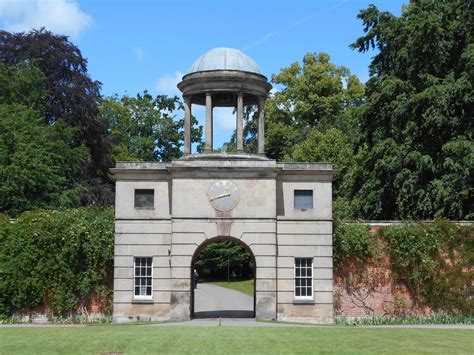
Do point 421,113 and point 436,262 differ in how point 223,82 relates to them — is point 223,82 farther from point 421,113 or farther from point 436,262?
point 421,113

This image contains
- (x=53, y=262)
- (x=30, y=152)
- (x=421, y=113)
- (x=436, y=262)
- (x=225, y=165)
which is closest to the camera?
(x=225, y=165)

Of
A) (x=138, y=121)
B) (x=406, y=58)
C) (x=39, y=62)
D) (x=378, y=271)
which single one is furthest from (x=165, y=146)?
(x=378, y=271)

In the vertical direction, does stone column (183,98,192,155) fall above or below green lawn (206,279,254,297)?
above

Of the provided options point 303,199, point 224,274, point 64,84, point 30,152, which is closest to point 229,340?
point 303,199

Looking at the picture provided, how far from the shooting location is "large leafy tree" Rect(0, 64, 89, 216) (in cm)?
4203

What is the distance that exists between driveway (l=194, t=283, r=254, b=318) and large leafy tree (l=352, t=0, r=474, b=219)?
8.89 metres

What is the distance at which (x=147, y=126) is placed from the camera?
7069 cm

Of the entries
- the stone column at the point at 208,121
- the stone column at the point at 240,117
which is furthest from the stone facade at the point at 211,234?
the stone column at the point at 240,117

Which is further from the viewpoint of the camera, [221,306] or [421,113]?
[221,306]

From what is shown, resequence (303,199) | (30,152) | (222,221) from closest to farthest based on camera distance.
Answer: (222,221), (303,199), (30,152)

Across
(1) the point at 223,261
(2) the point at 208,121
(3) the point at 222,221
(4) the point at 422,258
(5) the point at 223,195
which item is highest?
(2) the point at 208,121

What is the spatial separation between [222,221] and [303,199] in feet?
12.1

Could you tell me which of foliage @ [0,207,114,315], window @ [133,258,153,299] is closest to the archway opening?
window @ [133,258,153,299]

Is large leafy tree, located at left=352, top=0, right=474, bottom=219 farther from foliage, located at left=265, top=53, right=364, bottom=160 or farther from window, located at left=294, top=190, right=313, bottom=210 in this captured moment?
foliage, located at left=265, top=53, right=364, bottom=160
